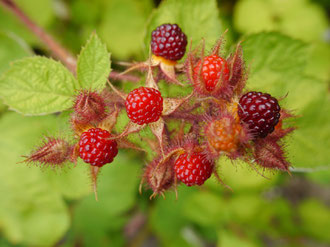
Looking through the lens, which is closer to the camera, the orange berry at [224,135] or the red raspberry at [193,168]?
the orange berry at [224,135]

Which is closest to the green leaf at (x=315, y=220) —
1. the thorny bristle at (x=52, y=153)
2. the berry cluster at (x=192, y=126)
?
A: the berry cluster at (x=192, y=126)

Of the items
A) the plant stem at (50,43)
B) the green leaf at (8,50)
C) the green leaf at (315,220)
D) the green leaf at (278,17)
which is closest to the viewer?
the plant stem at (50,43)

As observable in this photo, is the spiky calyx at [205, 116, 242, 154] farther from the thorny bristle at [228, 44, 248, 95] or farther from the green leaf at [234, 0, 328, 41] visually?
the green leaf at [234, 0, 328, 41]

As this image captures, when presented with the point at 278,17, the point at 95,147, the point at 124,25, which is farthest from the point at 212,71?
the point at 124,25

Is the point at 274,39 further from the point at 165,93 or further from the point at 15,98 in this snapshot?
the point at 15,98

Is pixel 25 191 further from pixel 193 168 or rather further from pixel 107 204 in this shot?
pixel 193 168

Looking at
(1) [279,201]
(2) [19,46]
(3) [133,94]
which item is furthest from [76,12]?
(1) [279,201]

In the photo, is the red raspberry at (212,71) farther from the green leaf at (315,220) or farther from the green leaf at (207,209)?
the green leaf at (315,220)
